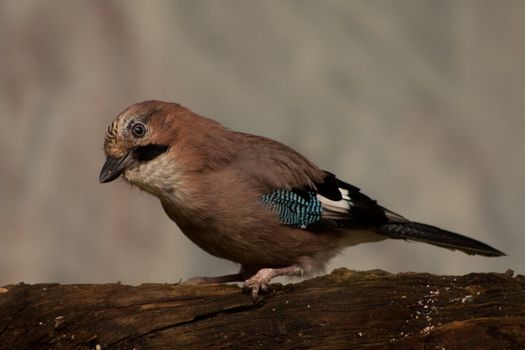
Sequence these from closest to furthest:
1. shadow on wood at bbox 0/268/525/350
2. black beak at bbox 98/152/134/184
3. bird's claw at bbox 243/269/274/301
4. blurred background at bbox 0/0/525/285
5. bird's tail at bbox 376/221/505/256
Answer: shadow on wood at bbox 0/268/525/350 → bird's claw at bbox 243/269/274/301 → black beak at bbox 98/152/134/184 → bird's tail at bbox 376/221/505/256 → blurred background at bbox 0/0/525/285

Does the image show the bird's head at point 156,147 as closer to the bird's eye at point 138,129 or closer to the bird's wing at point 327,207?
the bird's eye at point 138,129

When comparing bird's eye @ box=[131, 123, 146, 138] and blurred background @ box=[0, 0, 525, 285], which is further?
blurred background @ box=[0, 0, 525, 285]

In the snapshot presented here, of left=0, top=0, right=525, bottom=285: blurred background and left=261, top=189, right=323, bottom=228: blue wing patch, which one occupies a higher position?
left=0, top=0, right=525, bottom=285: blurred background

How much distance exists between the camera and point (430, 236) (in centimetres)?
363

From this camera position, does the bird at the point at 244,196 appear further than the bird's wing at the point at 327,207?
No

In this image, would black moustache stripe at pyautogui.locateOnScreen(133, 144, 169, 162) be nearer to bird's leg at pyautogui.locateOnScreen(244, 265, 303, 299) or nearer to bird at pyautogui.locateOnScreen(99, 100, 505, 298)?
bird at pyautogui.locateOnScreen(99, 100, 505, 298)

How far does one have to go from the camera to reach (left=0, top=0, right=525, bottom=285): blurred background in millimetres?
4578

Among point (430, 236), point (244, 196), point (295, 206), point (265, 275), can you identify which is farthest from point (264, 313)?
point (430, 236)

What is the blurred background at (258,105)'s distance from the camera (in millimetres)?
4578

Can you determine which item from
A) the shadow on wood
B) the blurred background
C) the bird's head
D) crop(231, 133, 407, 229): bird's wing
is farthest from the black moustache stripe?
the blurred background

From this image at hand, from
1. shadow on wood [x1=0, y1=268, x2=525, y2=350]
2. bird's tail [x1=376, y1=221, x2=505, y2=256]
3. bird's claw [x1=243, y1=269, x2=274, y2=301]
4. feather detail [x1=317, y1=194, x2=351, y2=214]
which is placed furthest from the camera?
bird's tail [x1=376, y1=221, x2=505, y2=256]

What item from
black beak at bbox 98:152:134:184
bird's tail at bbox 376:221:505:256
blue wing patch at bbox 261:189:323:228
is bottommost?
bird's tail at bbox 376:221:505:256

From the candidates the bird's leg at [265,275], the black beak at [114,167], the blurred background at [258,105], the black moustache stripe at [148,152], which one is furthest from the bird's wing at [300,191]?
the blurred background at [258,105]

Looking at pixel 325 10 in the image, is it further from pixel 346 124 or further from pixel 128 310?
pixel 128 310
